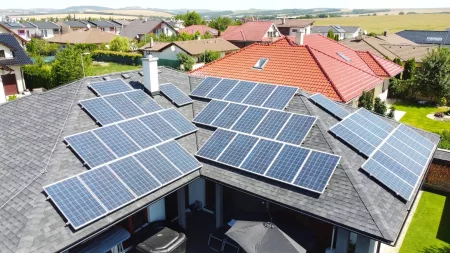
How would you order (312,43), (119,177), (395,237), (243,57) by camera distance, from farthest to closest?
(312,43), (243,57), (119,177), (395,237)

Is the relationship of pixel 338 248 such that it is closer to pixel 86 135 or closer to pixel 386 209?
pixel 386 209

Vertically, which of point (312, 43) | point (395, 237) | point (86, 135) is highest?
point (312, 43)

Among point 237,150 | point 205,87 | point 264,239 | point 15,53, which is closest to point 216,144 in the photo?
point 237,150

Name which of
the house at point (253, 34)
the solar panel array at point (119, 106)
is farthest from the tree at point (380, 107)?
the house at point (253, 34)

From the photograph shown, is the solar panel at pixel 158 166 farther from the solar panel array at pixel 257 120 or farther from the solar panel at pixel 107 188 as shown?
the solar panel array at pixel 257 120

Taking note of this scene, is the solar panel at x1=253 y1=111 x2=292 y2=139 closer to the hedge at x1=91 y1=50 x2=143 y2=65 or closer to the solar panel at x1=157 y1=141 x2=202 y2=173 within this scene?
the solar panel at x1=157 y1=141 x2=202 y2=173

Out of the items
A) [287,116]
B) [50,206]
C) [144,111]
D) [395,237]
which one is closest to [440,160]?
[287,116]

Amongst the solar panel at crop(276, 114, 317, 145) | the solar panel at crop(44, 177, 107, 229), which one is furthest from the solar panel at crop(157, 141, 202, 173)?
the solar panel at crop(276, 114, 317, 145)
